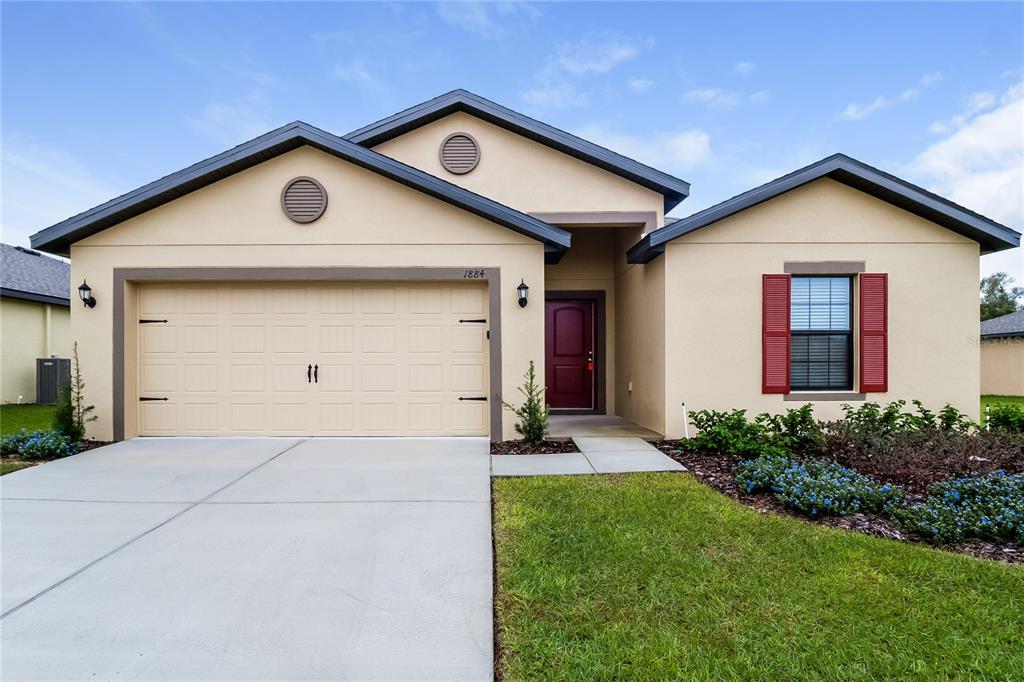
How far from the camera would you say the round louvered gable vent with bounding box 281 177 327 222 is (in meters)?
7.17

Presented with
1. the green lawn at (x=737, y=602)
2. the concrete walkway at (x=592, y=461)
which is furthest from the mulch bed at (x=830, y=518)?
the concrete walkway at (x=592, y=461)

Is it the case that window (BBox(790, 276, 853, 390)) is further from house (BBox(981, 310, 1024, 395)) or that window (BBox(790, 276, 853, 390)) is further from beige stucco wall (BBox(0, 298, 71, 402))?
beige stucco wall (BBox(0, 298, 71, 402))

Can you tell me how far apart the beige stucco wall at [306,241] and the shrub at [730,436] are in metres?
2.41

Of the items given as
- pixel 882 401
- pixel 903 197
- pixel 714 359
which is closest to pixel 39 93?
pixel 714 359

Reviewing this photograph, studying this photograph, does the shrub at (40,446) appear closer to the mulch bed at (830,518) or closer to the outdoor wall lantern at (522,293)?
the outdoor wall lantern at (522,293)

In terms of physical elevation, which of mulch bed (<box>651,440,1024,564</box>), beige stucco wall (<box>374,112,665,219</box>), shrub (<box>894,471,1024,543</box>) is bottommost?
mulch bed (<box>651,440,1024,564</box>)

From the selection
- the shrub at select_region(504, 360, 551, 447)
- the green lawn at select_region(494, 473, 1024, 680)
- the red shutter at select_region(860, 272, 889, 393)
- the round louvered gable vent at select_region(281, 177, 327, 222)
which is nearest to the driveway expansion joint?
the green lawn at select_region(494, 473, 1024, 680)

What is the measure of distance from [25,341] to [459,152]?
41.6 ft

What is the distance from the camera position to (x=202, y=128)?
62.2 feet

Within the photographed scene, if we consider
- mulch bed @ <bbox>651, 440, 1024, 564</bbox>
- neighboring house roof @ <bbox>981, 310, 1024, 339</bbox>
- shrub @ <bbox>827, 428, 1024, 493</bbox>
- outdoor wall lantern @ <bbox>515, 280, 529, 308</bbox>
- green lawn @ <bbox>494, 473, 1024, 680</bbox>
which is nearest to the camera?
green lawn @ <bbox>494, 473, 1024, 680</bbox>

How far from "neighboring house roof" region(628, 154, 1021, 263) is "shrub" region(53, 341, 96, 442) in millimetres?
8644

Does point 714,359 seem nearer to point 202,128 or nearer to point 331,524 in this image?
point 331,524

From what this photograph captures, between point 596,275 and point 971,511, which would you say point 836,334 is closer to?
point 971,511

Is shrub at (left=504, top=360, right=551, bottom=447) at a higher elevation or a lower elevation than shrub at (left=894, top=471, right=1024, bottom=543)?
higher
